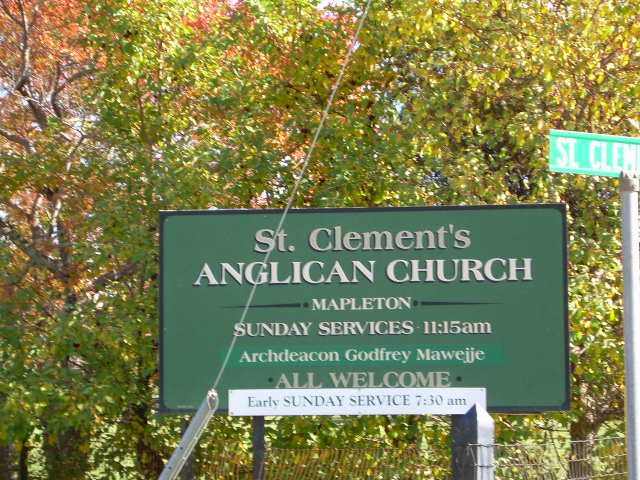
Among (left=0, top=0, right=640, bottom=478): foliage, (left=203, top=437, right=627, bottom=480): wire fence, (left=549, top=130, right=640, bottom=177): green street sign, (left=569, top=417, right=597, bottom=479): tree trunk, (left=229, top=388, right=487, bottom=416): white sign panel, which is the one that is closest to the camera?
(left=549, top=130, right=640, bottom=177): green street sign

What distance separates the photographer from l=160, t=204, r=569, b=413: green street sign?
8.74 metres

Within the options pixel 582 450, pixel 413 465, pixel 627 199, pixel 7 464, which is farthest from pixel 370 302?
pixel 7 464

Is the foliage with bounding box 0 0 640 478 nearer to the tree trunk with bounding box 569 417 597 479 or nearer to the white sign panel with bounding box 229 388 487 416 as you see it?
the tree trunk with bounding box 569 417 597 479

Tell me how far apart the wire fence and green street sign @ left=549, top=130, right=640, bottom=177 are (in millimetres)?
2882

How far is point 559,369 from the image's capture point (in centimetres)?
876

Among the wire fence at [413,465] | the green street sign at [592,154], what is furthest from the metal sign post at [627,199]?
Answer: the wire fence at [413,465]

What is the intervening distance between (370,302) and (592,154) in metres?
3.37

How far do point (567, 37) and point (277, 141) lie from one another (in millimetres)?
3617

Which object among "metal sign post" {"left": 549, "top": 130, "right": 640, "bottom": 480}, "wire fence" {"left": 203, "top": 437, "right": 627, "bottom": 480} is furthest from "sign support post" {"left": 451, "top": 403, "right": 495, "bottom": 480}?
"metal sign post" {"left": 549, "top": 130, "right": 640, "bottom": 480}

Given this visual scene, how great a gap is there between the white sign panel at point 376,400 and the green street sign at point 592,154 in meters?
3.32

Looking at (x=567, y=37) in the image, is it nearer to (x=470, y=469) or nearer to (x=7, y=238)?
(x=470, y=469)

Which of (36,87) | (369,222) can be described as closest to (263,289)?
(369,222)

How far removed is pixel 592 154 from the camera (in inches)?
229

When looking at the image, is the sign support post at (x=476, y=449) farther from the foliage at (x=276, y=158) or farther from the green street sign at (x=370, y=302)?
the foliage at (x=276, y=158)
